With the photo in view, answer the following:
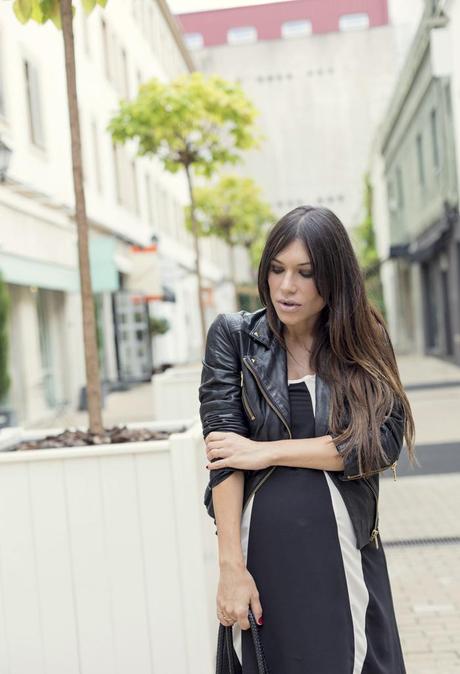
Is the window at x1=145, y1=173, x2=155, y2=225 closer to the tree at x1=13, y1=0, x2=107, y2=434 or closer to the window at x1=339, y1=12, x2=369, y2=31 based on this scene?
the tree at x1=13, y1=0, x2=107, y2=434

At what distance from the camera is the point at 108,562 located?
3.30m

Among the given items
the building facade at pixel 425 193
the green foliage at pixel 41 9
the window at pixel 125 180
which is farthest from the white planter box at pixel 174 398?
the window at pixel 125 180

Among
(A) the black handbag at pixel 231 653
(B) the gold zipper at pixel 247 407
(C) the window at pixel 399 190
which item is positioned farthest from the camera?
(C) the window at pixel 399 190

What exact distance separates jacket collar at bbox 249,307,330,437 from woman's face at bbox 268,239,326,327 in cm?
7

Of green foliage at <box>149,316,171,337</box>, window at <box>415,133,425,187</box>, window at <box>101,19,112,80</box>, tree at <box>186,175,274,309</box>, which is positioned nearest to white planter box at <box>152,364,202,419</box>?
green foliage at <box>149,316,171,337</box>

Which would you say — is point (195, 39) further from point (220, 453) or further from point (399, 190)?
point (220, 453)

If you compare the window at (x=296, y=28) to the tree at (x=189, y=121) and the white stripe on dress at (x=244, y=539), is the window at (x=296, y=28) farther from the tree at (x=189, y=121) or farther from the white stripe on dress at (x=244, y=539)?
the white stripe on dress at (x=244, y=539)

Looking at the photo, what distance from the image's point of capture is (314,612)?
2.07 m

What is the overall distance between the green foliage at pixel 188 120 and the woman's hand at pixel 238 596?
1015 centimetres

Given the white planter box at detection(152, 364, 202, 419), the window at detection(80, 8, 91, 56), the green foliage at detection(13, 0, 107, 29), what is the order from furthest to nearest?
the window at detection(80, 8, 91, 56)
the white planter box at detection(152, 364, 202, 419)
the green foliage at detection(13, 0, 107, 29)

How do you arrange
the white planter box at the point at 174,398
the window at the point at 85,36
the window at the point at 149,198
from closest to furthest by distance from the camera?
the white planter box at the point at 174,398 → the window at the point at 85,36 → the window at the point at 149,198

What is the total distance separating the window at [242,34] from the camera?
56.8 meters

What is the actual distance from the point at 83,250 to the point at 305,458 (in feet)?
8.45

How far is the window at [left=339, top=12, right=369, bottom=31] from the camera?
57.8m
